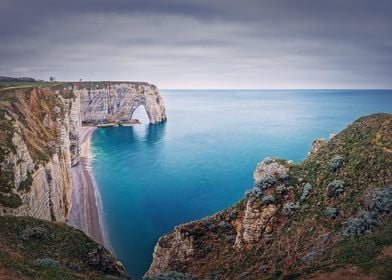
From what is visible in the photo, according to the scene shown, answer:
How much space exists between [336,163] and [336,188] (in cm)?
424

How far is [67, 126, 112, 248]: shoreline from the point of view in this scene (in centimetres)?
6141

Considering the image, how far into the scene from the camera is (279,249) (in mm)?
29906

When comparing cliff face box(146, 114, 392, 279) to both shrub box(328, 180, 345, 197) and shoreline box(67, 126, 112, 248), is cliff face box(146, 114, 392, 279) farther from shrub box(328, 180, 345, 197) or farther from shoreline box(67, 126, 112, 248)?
shoreline box(67, 126, 112, 248)

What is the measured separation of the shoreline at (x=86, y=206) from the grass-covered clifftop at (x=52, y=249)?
2406cm

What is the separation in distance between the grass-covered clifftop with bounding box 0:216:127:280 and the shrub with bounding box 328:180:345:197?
71.1 ft

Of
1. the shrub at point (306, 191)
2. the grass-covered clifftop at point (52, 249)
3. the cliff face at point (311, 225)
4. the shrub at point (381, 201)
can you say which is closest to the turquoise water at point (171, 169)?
the cliff face at point (311, 225)

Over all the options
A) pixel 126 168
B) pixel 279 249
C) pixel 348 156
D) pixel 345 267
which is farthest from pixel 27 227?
pixel 126 168

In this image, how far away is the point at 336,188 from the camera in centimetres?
3172

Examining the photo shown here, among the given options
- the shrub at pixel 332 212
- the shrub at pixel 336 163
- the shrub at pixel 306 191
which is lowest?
the shrub at pixel 332 212

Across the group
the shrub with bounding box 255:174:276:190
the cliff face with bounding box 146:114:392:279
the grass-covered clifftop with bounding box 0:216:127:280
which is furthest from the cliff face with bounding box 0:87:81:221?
the shrub with bounding box 255:174:276:190

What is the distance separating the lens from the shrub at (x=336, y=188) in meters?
31.3

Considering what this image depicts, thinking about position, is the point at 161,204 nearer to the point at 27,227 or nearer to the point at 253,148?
the point at 27,227

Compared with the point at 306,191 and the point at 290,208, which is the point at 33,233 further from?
the point at 306,191

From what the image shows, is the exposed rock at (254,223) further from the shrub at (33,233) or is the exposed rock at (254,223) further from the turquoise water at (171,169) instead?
the turquoise water at (171,169)
